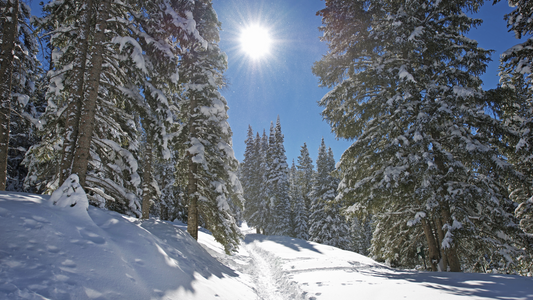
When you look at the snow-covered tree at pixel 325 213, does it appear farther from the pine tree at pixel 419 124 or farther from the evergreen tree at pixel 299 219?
the pine tree at pixel 419 124

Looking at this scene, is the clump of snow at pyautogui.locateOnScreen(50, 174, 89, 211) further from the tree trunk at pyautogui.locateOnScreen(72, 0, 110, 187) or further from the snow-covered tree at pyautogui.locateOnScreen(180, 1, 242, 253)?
the snow-covered tree at pyautogui.locateOnScreen(180, 1, 242, 253)

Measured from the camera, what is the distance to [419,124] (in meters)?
8.21

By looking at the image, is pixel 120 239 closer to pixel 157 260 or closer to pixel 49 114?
pixel 157 260

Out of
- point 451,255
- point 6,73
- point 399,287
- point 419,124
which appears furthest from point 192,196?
point 451,255

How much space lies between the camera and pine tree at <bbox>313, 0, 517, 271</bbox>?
774 cm

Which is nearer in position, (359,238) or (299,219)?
(299,219)

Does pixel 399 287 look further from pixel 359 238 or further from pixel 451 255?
pixel 359 238

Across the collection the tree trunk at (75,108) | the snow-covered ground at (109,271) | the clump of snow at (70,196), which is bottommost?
the snow-covered ground at (109,271)

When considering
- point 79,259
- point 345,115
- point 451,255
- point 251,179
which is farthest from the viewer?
point 251,179

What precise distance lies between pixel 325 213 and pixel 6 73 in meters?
30.2

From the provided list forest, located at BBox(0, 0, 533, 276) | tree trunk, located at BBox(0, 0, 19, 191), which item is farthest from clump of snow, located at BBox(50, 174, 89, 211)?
tree trunk, located at BBox(0, 0, 19, 191)

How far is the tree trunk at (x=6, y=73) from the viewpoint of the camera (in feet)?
24.9

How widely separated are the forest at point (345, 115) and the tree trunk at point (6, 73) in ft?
0.16

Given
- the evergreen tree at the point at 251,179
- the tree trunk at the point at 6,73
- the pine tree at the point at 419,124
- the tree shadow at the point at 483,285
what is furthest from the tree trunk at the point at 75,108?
the evergreen tree at the point at 251,179
